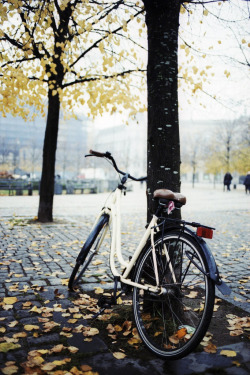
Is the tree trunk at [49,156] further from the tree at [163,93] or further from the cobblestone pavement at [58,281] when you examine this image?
the tree at [163,93]

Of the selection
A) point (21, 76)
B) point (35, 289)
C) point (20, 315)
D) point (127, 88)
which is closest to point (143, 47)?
point (127, 88)

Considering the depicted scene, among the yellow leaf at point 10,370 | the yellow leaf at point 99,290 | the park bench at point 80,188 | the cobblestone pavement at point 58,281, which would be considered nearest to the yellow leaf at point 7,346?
the cobblestone pavement at point 58,281

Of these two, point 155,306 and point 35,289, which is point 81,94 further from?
point 155,306

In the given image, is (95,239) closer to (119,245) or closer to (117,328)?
(119,245)

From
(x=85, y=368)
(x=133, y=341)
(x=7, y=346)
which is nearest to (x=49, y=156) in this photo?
(x=7, y=346)

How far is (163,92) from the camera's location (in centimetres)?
323

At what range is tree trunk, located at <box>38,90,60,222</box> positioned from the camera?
917cm

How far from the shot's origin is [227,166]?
34500mm

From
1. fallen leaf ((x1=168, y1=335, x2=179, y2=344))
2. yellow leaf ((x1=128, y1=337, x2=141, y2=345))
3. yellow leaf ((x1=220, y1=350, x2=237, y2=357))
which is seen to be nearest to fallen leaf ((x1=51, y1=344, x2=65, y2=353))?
yellow leaf ((x1=128, y1=337, x2=141, y2=345))

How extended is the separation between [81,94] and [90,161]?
54997 millimetres

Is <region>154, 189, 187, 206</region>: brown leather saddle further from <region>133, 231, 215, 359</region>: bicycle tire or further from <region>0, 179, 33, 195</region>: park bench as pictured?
<region>0, 179, 33, 195</region>: park bench

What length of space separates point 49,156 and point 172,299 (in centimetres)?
712

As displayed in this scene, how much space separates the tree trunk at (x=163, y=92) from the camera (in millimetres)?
3225

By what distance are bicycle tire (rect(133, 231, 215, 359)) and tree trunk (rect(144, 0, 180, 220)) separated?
66 centimetres
